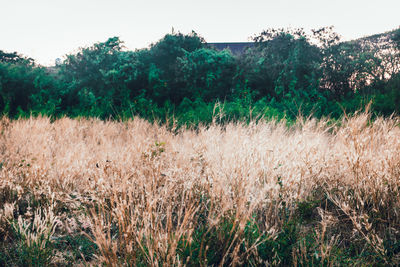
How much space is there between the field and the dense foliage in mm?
4323

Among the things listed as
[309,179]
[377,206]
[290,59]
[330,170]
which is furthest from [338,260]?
[290,59]

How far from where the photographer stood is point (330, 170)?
274 centimetres

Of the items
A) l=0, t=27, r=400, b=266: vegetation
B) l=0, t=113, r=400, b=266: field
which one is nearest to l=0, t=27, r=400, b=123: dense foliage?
l=0, t=27, r=400, b=266: vegetation

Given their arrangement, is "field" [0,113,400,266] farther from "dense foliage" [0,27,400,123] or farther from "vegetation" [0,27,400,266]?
"dense foliage" [0,27,400,123]

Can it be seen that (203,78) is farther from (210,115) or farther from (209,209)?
(209,209)

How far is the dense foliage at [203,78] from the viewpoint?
7.34 metres

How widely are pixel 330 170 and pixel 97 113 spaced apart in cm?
663

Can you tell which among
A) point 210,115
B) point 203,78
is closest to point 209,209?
point 210,115

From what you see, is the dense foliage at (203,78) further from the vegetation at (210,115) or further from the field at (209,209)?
the field at (209,209)

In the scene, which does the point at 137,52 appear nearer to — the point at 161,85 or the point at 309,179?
the point at 161,85

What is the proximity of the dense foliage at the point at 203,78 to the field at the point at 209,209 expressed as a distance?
432 cm

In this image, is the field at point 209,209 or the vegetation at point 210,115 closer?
the field at point 209,209

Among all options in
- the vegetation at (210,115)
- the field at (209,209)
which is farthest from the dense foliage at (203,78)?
the field at (209,209)

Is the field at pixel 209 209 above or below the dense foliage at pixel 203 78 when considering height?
below
